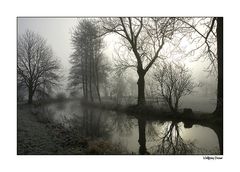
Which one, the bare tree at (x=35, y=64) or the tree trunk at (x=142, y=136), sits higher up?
the bare tree at (x=35, y=64)

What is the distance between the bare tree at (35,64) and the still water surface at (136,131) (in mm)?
495

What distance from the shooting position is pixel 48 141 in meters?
4.64

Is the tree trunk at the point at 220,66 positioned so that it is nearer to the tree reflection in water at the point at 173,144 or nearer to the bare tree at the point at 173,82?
the bare tree at the point at 173,82

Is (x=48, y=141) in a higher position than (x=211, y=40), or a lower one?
lower

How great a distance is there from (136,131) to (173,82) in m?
1.28

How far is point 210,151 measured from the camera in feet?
15.0

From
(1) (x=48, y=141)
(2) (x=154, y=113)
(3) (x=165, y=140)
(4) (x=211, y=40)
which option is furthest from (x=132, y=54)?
(1) (x=48, y=141)

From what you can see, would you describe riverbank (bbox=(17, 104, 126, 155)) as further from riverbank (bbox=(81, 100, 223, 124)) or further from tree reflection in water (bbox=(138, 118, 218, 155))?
riverbank (bbox=(81, 100, 223, 124))

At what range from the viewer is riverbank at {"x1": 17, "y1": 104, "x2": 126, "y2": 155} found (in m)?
4.52

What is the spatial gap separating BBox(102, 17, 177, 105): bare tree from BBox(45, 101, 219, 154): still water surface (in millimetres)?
580

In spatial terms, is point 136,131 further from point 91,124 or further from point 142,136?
point 91,124

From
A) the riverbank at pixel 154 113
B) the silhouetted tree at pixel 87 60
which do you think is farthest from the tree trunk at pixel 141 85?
the silhouetted tree at pixel 87 60

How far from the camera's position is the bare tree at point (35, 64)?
185 inches
